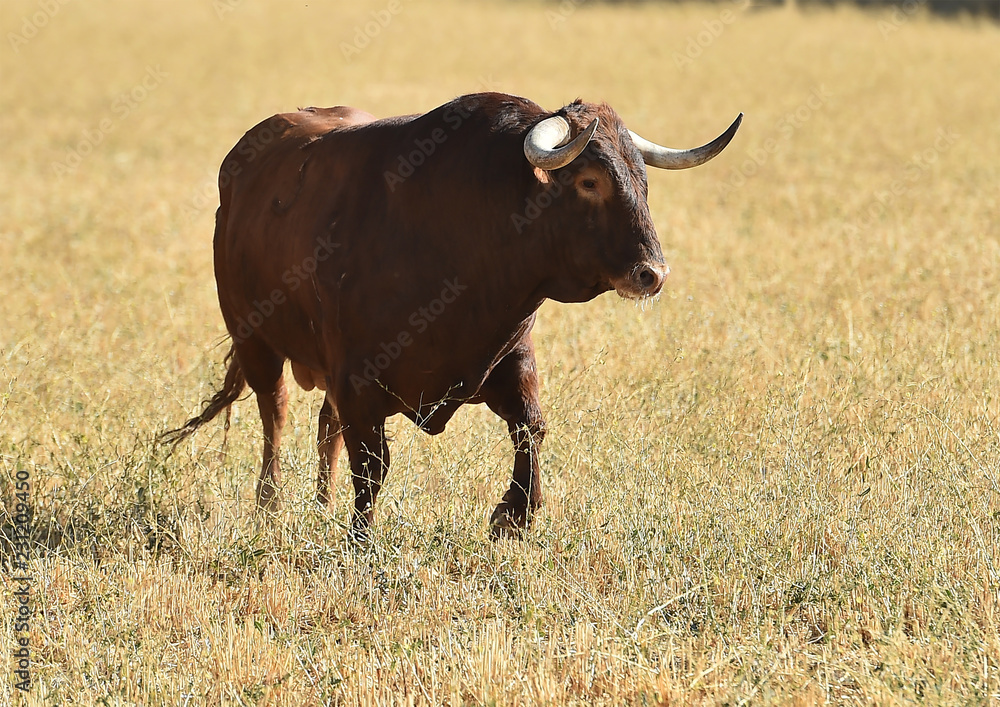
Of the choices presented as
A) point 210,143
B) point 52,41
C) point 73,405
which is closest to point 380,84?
point 210,143

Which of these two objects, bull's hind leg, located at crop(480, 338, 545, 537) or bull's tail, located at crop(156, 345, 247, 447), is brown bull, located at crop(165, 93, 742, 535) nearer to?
bull's hind leg, located at crop(480, 338, 545, 537)

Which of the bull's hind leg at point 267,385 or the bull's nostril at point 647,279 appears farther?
the bull's hind leg at point 267,385

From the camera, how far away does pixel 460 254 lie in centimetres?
526

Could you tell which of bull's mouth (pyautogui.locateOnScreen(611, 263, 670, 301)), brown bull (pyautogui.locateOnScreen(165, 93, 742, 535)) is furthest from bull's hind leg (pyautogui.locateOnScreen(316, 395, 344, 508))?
bull's mouth (pyautogui.locateOnScreen(611, 263, 670, 301))

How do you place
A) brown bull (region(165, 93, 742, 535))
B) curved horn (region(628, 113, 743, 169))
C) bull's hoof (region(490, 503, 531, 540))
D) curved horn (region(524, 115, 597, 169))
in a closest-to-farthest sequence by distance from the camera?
curved horn (region(524, 115, 597, 169)) → brown bull (region(165, 93, 742, 535)) → curved horn (region(628, 113, 743, 169)) → bull's hoof (region(490, 503, 531, 540))

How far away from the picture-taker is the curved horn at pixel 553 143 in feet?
15.4

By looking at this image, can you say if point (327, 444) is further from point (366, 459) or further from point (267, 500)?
point (366, 459)

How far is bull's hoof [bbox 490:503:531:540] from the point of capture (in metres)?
5.32

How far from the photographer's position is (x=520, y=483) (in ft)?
18.0

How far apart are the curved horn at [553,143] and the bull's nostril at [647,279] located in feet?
1.73

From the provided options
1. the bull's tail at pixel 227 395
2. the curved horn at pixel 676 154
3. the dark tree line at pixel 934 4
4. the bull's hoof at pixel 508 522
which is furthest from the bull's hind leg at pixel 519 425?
the dark tree line at pixel 934 4

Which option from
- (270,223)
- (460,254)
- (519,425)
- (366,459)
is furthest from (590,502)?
(270,223)

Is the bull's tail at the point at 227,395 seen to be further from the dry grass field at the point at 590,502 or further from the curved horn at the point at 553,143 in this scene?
the curved horn at the point at 553,143

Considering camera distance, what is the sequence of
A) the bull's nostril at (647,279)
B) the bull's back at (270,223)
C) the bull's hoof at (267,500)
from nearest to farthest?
1. the bull's nostril at (647,279)
2. the bull's hoof at (267,500)
3. the bull's back at (270,223)
